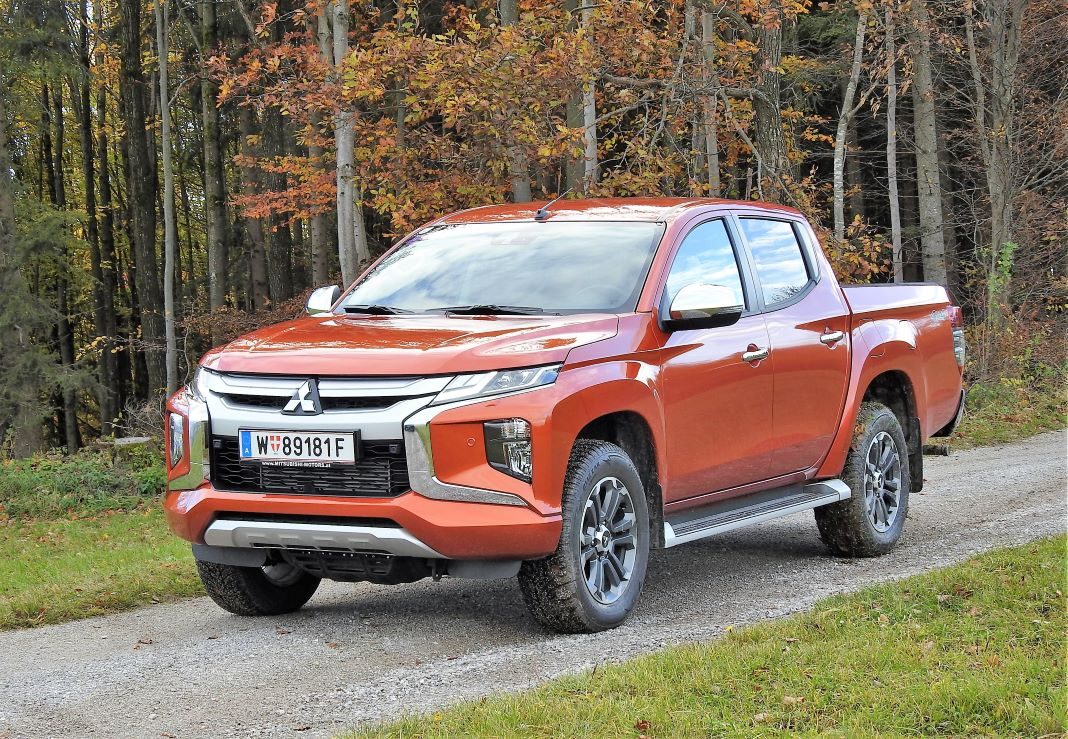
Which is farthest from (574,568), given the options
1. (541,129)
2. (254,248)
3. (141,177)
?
(141,177)

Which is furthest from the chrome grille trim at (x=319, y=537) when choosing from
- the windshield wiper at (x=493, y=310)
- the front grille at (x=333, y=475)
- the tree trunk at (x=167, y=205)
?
the tree trunk at (x=167, y=205)

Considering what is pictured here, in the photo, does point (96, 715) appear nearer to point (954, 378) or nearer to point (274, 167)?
point (954, 378)

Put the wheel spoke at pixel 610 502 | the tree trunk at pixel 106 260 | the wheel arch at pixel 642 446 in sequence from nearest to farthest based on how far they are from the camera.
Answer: the wheel spoke at pixel 610 502, the wheel arch at pixel 642 446, the tree trunk at pixel 106 260

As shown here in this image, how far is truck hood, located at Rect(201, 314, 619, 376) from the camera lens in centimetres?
570

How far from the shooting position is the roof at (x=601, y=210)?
7289 mm

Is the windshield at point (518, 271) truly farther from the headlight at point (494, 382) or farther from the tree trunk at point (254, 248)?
the tree trunk at point (254, 248)

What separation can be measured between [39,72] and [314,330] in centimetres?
2518

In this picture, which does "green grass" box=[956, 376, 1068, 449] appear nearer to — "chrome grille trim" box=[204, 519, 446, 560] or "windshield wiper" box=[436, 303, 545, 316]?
"windshield wiper" box=[436, 303, 545, 316]

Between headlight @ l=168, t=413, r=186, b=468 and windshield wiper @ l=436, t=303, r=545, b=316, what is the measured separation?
1.41 meters

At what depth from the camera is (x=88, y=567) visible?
1019cm

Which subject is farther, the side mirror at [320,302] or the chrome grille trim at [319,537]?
the side mirror at [320,302]

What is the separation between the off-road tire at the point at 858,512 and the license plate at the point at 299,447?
3625 mm

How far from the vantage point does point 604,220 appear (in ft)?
23.9

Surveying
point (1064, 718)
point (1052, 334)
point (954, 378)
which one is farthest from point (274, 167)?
point (1064, 718)
